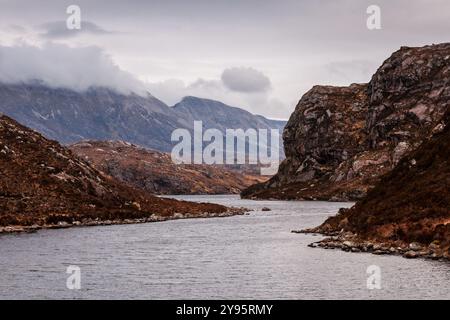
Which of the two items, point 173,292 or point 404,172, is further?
point 404,172

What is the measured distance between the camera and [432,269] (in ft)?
228

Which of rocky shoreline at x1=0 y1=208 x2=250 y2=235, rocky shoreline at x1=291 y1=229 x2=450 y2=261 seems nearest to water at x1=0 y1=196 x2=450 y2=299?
rocky shoreline at x1=291 y1=229 x2=450 y2=261

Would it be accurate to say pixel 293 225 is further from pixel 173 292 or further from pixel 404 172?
pixel 173 292

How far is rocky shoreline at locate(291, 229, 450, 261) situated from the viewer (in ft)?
256

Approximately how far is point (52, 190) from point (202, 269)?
3259 inches

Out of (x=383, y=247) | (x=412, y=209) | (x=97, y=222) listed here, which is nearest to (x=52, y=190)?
(x=97, y=222)

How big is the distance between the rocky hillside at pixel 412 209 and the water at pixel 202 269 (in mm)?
6169

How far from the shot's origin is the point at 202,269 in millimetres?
75562

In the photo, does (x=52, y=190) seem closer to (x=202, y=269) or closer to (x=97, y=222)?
(x=97, y=222)

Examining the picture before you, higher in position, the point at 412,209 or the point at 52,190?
the point at 52,190

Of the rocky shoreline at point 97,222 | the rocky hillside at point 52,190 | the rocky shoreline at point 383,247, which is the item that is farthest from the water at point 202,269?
the rocky hillside at point 52,190

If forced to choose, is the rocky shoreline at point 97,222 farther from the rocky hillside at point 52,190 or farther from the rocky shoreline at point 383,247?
the rocky shoreline at point 383,247
